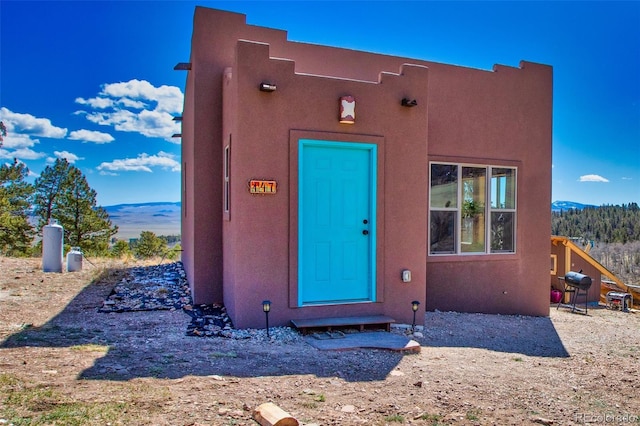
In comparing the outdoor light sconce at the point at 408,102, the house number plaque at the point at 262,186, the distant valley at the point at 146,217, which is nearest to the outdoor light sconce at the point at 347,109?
the outdoor light sconce at the point at 408,102

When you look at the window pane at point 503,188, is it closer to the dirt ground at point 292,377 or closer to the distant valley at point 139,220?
the dirt ground at point 292,377

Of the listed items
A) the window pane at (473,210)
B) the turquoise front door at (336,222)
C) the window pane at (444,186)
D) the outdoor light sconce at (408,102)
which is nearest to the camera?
the turquoise front door at (336,222)

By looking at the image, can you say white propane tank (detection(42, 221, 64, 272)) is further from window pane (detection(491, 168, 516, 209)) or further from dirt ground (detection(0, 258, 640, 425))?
window pane (detection(491, 168, 516, 209))

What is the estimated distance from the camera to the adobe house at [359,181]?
5512 mm

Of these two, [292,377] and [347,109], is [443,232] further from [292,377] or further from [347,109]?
[292,377]

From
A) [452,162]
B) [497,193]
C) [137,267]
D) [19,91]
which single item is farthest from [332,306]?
[19,91]

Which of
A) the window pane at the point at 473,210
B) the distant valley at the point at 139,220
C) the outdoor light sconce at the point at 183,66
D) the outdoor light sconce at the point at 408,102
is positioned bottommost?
the distant valley at the point at 139,220

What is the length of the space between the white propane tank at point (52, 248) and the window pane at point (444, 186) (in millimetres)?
8166

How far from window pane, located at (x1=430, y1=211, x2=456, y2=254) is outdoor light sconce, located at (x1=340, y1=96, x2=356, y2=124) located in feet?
8.51

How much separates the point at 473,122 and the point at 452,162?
2.89ft

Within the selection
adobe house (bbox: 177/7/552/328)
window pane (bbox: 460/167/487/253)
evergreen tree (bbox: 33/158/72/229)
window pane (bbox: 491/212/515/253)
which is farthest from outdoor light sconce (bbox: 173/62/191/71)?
evergreen tree (bbox: 33/158/72/229)

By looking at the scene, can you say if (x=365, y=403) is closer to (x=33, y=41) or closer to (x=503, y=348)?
(x=503, y=348)

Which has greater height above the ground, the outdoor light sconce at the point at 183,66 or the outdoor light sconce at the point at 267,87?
the outdoor light sconce at the point at 183,66

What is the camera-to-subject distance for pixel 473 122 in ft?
25.7
